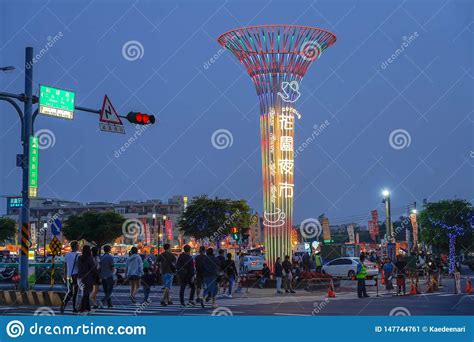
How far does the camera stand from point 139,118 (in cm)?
2291

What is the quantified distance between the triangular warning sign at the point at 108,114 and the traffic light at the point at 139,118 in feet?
1.47

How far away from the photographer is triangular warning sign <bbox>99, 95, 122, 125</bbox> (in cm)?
2203

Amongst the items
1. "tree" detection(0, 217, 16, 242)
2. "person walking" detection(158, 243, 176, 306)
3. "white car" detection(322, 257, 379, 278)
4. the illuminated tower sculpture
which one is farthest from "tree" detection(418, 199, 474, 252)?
"tree" detection(0, 217, 16, 242)

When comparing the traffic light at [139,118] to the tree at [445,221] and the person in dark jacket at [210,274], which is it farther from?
the tree at [445,221]

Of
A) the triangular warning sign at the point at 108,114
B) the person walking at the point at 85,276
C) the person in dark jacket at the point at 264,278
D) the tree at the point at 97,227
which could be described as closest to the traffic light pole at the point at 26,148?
the triangular warning sign at the point at 108,114

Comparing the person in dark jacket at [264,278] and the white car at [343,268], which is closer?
the person in dark jacket at [264,278]

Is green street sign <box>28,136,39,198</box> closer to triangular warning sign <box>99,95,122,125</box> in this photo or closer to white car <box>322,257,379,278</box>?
triangular warning sign <box>99,95,122,125</box>

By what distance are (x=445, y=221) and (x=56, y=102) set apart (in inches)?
2133

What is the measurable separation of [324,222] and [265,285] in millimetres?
35778

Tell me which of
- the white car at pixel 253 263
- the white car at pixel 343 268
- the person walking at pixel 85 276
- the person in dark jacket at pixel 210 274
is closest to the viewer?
the person walking at pixel 85 276

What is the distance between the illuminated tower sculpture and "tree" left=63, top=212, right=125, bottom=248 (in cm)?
5238

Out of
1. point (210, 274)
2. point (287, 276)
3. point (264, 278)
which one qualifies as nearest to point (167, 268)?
point (210, 274)

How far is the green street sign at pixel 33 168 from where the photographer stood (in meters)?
21.9

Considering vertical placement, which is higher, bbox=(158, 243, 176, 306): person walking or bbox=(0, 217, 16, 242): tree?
bbox=(0, 217, 16, 242): tree
